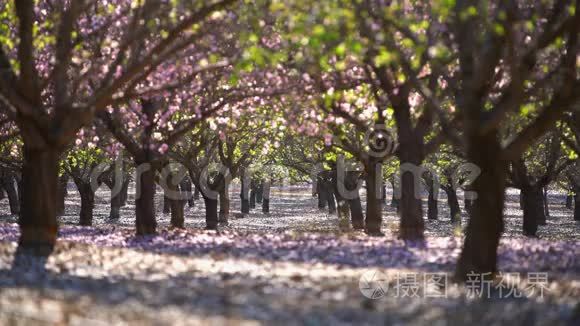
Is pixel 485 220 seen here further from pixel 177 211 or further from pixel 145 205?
pixel 177 211

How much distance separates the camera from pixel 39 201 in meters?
15.8

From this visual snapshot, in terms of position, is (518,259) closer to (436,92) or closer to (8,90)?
(436,92)

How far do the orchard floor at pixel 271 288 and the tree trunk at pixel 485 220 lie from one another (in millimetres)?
618

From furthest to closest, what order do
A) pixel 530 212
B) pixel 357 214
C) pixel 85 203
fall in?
1. pixel 85 203
2. pixel 357 214
3. pixel 530 212

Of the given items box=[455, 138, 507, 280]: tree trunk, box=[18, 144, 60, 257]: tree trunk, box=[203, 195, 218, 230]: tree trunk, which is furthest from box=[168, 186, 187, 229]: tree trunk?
box=[455, 138, 507, 280]: tree trunk

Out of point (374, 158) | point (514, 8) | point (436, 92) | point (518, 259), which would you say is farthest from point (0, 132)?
point (514, 8)

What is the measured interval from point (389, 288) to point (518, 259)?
20.0 feet

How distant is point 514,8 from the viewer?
11.6 m

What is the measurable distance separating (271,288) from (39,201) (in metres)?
6.93

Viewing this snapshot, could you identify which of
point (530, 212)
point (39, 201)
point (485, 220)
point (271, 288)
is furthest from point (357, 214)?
point (271, 288)

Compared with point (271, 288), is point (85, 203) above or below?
above

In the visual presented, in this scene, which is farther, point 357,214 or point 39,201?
point 357,214

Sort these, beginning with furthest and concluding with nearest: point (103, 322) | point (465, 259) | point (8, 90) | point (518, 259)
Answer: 1. point (518, 259)
2. point (8, 90)
3. point (465, 259)
4. point (103, 322)

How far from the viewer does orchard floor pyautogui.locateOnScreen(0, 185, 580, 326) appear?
29.6ft
